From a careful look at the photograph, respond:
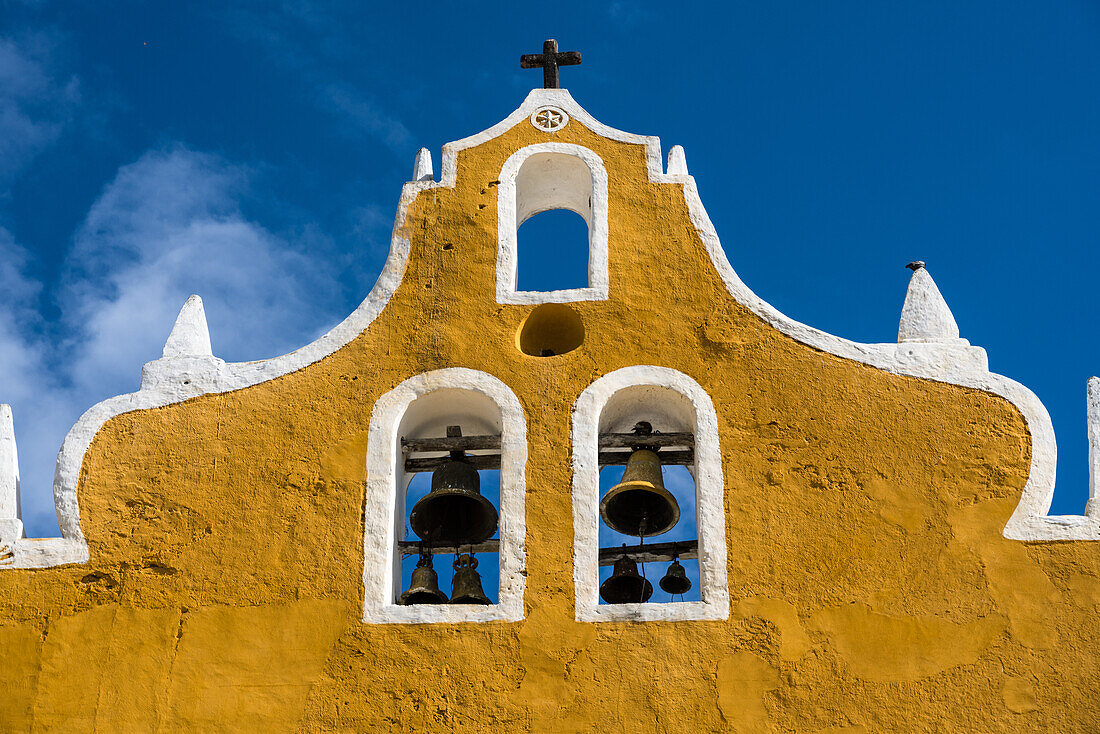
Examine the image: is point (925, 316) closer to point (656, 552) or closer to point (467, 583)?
point (656, 552)

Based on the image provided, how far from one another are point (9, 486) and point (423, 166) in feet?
13.4

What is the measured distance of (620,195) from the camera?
12148 millimetres

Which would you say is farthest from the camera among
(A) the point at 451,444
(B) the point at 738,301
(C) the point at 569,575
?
(B) the point at 738,301

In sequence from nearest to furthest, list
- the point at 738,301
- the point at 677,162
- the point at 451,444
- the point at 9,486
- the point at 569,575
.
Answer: the point at 569,575
the point at 9,486
the point at 451,444
the point at 738,301
the point at 677,162

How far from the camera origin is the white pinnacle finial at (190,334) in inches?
460

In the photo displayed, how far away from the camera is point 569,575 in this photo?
10.4 m

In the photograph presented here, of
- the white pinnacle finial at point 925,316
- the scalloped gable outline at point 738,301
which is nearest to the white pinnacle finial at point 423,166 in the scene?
the scalloped gable outline at point 738,301

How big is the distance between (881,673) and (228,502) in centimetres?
468

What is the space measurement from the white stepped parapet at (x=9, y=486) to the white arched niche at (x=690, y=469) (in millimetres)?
4025

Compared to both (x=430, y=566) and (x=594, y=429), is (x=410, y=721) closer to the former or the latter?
(x=430, y=566)

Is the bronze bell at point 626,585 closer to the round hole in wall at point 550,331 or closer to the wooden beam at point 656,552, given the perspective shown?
the wooden beam at point 656,552

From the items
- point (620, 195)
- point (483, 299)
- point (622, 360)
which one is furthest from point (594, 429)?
point (620, 195)

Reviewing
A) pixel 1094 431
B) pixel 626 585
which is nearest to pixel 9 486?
pixel 626 585

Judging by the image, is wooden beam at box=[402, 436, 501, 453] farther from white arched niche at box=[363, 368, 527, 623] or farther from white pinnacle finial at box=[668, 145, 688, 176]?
white pinnacle finial at box=[668, 145, 688, 176]
